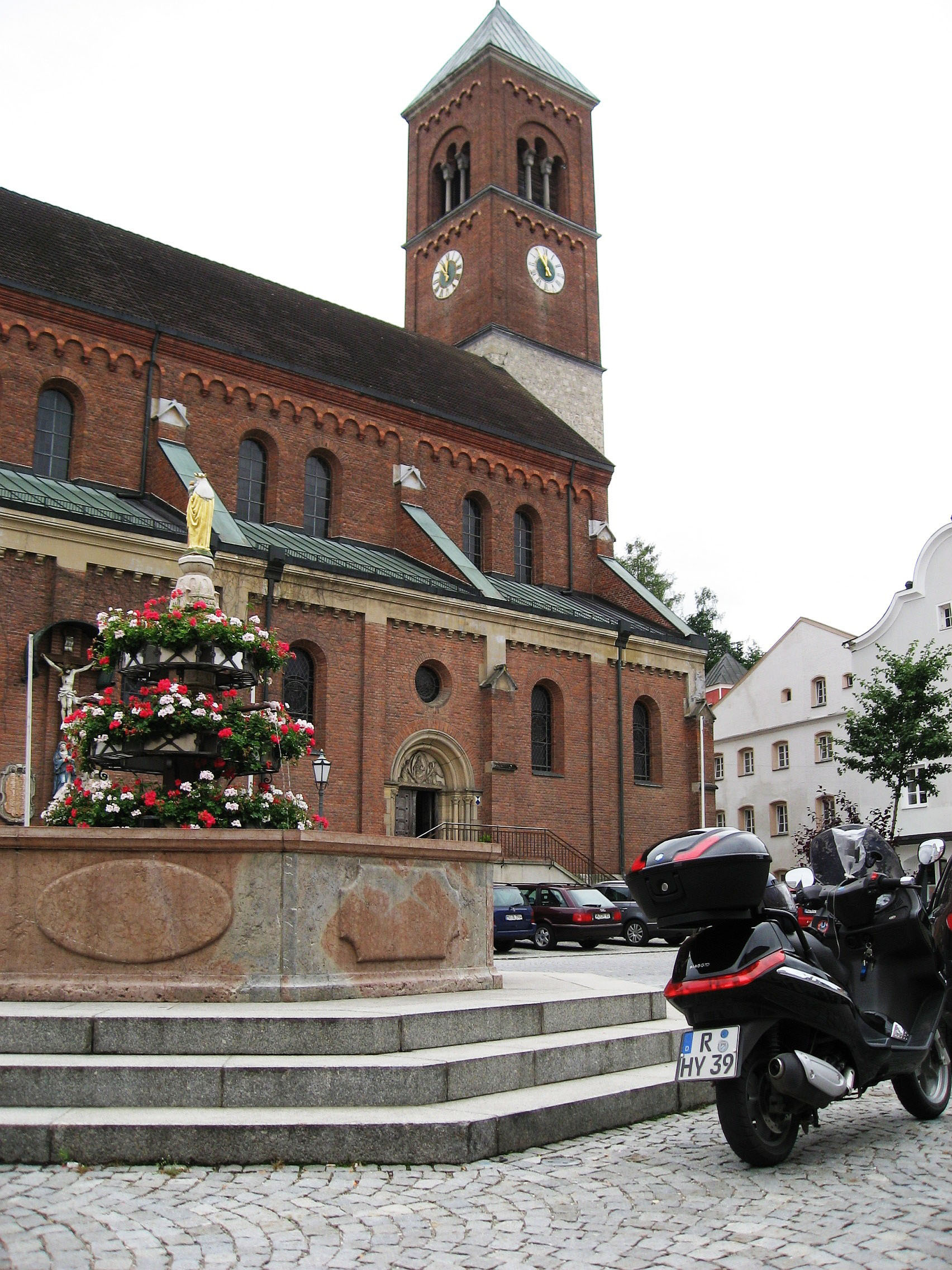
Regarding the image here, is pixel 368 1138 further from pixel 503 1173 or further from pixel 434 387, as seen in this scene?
pixel 434 387

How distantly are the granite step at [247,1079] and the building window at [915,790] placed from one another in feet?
101

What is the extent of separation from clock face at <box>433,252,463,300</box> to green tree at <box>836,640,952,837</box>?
62.4ft

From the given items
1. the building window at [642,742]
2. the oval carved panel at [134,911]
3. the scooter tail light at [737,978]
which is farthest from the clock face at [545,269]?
the scooter tail light at [737,978]

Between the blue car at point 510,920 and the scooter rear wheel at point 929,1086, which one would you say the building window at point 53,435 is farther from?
the scooter rear wheel at point 929,1086

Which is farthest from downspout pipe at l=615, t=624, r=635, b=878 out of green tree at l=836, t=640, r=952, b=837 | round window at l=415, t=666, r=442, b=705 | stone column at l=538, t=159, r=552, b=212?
stone column at l=538, t=159, r=552, b=212

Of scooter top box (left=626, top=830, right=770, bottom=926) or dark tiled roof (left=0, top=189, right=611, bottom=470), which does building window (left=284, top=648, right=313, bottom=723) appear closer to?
dark tiled roof (left=0, top=189, right=611, bottom=470)

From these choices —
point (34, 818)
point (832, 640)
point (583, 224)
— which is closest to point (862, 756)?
point (832, 640)

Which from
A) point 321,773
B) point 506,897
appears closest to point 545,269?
point 321,773

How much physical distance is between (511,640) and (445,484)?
5662 millimetres

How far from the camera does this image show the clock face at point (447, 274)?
4066 centimetres

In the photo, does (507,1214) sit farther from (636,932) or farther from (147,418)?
(147,418)

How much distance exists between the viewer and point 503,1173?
566 cm

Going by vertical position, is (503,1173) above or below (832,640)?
below

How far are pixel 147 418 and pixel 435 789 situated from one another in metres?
10.6
